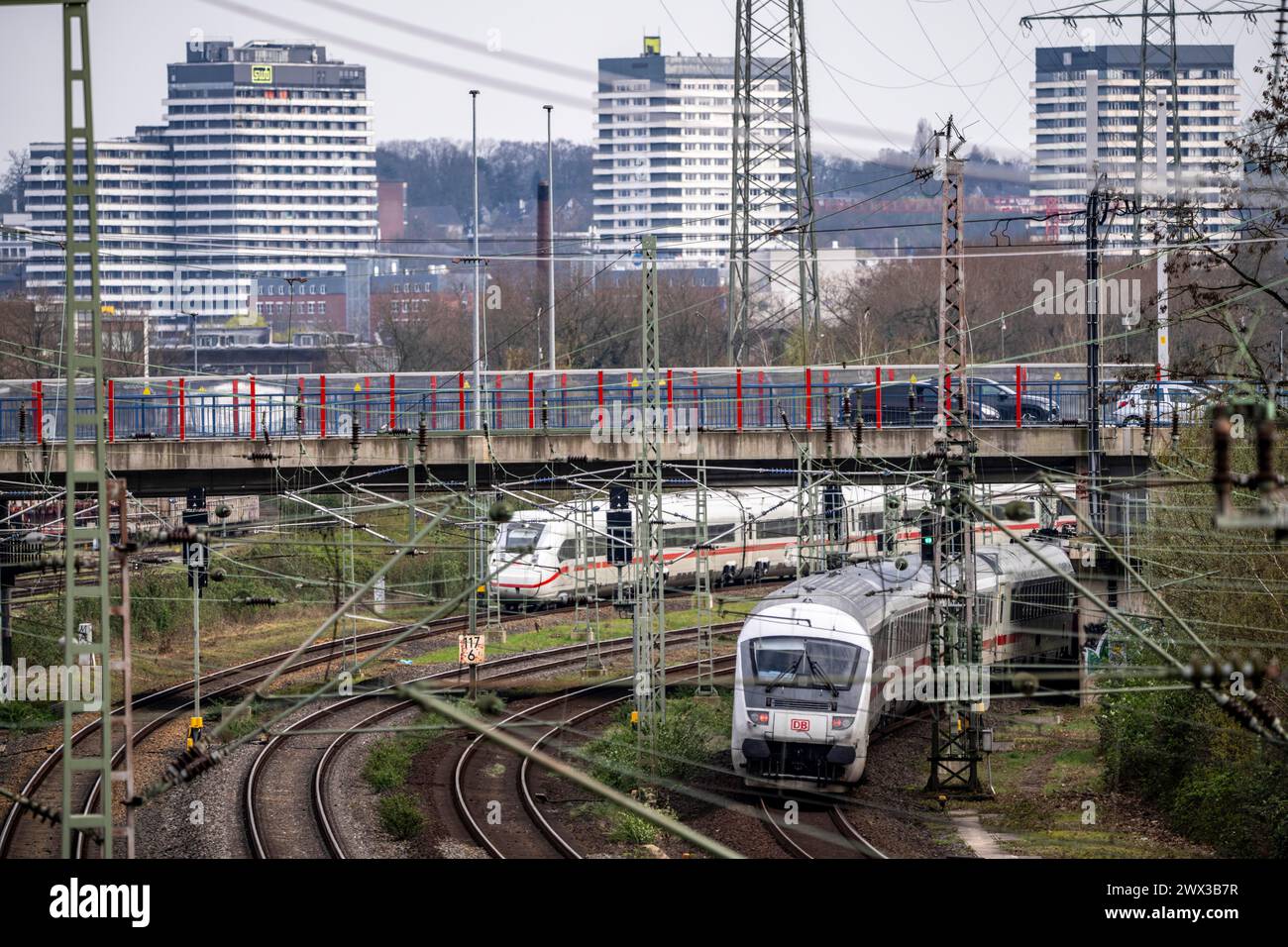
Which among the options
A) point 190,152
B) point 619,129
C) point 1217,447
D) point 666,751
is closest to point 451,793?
point 666,751

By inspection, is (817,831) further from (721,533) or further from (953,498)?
(721,533)

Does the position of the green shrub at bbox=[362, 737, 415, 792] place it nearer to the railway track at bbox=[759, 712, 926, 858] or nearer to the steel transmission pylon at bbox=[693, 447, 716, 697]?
the steel transmission pylon at bbox=[693, 447, 716, 697]

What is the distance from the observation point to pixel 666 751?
831 inches

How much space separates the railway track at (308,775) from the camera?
57.6 ft

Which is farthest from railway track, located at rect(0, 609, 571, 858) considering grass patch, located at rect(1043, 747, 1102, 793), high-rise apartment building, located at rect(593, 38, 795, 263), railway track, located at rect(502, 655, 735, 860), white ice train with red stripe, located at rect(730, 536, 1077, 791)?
high-rise apartment building, located at rect(593, 38, 795, 263)

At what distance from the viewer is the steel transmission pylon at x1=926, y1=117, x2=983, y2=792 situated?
63.9 ft

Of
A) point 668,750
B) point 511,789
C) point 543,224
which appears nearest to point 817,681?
point 668,750

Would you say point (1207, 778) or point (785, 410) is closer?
point (1207, 778)

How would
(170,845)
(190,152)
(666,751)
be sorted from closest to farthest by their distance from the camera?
(170,845) < (666,751) < (190,152)

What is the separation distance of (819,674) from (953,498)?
315 cm

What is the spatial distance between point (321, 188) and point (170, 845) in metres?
106

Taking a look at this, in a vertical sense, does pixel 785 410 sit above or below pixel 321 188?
below

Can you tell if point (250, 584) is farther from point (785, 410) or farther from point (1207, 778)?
point (1207, 778)

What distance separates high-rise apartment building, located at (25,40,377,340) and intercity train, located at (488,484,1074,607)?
7293cm
